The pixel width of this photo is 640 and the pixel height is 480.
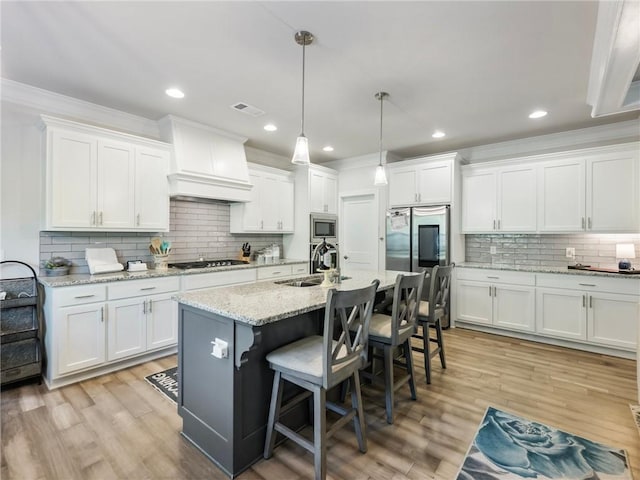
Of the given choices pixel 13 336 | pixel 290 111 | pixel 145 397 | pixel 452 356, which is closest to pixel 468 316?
pixel 452 356

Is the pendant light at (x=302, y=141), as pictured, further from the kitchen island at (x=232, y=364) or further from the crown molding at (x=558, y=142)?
the crown molding at (x=558, y=142)

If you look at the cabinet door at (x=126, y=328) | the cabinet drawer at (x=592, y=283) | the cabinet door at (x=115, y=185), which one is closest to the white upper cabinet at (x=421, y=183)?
the cabinet drawer at (x=592, y=283)

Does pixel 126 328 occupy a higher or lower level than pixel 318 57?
lower

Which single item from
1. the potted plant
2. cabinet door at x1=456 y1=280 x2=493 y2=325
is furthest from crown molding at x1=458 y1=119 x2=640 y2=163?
the potted plant

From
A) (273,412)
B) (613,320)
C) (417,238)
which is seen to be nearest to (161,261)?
(273,412)

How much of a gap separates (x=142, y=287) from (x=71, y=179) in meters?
1.22

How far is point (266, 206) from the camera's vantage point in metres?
4.91

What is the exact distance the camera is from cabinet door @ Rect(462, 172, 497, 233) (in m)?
4.51

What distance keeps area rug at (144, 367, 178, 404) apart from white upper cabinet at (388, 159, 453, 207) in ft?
12.6

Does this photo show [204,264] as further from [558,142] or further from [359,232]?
[558,142]

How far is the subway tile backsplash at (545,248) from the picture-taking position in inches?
156

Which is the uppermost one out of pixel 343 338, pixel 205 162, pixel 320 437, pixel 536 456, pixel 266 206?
pixel 205 162

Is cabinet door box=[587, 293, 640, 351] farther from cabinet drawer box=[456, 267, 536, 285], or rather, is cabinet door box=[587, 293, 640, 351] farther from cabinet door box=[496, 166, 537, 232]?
cabinet door box=[496, 166, 537, 232]

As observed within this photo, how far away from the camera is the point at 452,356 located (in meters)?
3.51
